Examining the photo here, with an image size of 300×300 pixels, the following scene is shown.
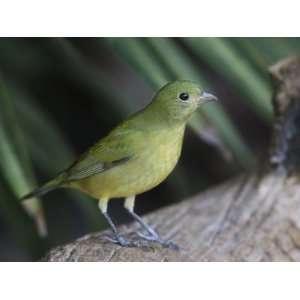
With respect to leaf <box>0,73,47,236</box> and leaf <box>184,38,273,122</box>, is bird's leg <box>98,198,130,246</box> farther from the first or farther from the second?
leaf <box>184,38,273,122</box>

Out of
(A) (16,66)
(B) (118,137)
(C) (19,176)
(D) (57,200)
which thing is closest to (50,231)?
(D) (57,200)

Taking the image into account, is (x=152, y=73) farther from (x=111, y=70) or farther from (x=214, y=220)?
(x=111, y=70)

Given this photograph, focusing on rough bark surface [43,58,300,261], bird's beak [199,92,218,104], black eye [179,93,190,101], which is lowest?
rough bark surface [43,58,300,261]

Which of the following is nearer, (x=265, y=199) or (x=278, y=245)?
(x=278, y=245)

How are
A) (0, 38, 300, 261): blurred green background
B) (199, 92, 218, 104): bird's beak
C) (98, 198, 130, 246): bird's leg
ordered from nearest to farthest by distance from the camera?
(199, 92, 218, 104): bird's beak < (98, 198, 130, 246): bird's leg < (0, 38, 300, 261): blurred green background

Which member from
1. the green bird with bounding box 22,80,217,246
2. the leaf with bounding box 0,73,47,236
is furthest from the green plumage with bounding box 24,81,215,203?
the leaf with bounding box 0,73,47,236

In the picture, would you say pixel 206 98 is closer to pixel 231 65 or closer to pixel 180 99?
pixel 180 99

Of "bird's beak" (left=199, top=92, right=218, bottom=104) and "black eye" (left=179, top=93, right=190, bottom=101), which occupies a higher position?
"black eye" (left=179, top=93, right=190, bottom=101)

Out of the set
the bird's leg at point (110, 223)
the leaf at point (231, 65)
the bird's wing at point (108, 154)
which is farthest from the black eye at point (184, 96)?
the leaf at point (231, 65)

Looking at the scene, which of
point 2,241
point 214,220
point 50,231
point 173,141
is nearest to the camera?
point 173,141
